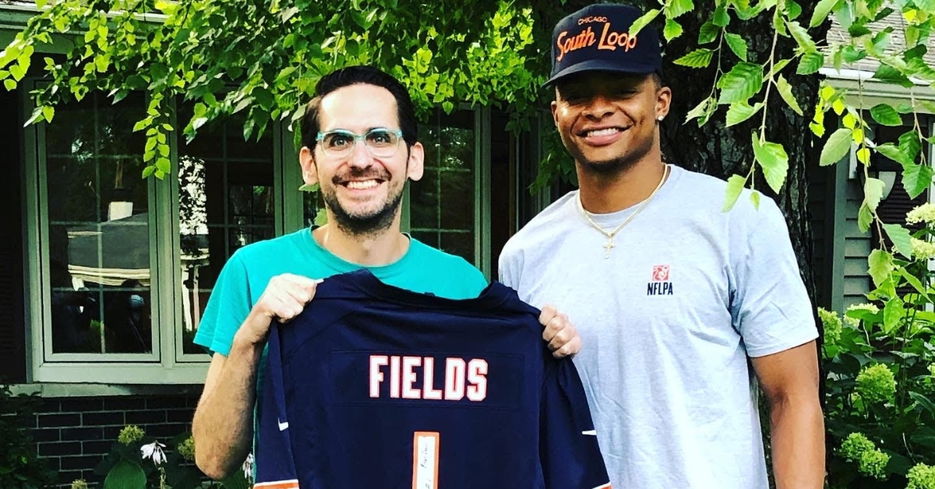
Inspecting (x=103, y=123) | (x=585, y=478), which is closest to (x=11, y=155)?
(x=103, y=123)

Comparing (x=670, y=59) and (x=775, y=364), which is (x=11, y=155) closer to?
(x=670, y=59)

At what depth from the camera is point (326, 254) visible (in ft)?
5.44

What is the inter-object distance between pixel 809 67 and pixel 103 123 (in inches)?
180

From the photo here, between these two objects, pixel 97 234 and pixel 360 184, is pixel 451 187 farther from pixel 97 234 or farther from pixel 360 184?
pixel 360 184

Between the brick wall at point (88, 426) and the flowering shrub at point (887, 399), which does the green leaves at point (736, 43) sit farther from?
the brick wall at point (88, 426)

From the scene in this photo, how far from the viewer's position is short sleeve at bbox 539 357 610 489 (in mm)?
1572

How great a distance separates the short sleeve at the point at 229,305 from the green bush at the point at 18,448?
3060 millimetres

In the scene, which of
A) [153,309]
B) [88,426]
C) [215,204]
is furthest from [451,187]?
[88,426]

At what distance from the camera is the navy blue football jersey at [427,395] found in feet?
5.08

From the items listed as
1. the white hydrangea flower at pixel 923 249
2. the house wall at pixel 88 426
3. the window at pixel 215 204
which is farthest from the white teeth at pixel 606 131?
the house wall at pixel 88 426

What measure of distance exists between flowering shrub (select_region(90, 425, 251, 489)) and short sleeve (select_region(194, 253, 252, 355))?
2061 millimetres

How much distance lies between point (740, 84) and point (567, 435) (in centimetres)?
78

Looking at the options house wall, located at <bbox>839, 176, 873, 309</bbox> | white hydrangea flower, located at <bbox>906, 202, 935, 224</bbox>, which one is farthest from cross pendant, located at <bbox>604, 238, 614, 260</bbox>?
house wall, located at <bbox>839, 176, 873, 309</bbox>

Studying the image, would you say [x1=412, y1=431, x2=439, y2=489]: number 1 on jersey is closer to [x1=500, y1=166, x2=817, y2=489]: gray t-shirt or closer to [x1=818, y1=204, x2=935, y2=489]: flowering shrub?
[x1=500, y1=166, x2=817, y2=489]: gray t-shirt
